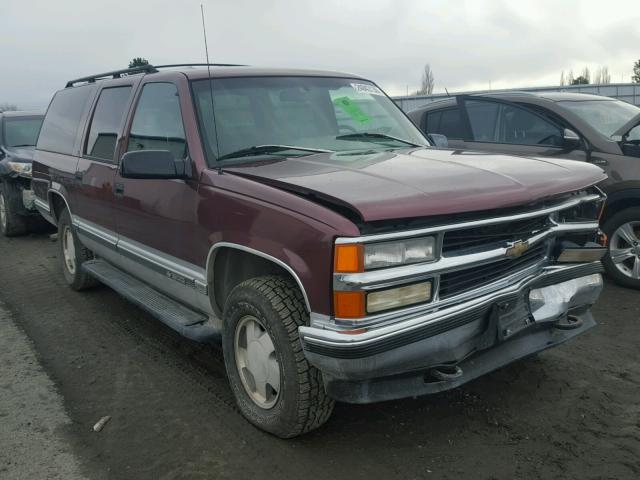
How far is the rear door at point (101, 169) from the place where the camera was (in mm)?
4570

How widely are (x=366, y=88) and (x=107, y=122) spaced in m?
2.13

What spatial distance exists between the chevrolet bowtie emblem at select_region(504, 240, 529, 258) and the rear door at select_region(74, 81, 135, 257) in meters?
2.99

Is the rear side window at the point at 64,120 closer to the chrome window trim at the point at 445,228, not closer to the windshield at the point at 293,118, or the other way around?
the windshield at the point at 293,118

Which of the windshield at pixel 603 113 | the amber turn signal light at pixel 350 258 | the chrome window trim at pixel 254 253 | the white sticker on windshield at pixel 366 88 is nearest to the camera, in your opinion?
the amber turn signal light at pixel 350 258

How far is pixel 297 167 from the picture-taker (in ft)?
10.5

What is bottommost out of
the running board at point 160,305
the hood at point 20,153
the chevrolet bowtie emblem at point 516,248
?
the running board at point 160,305

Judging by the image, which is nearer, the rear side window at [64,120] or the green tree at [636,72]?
the rear side window at [64,120]

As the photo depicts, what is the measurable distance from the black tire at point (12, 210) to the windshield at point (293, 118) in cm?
634

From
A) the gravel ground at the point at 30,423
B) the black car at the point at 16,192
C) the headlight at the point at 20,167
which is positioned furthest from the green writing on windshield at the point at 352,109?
the headlight at the point at 20,167

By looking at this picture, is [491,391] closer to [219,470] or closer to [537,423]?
[537,423]

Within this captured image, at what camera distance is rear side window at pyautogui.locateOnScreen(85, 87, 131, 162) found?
4609 mm

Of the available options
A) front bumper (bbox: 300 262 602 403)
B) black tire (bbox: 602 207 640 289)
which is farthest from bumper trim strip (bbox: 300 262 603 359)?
black tire (bbox: 602 207 640 289)

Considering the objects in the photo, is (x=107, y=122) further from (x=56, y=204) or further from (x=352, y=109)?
(x=352, y=109)

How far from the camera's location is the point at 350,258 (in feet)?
8.09
